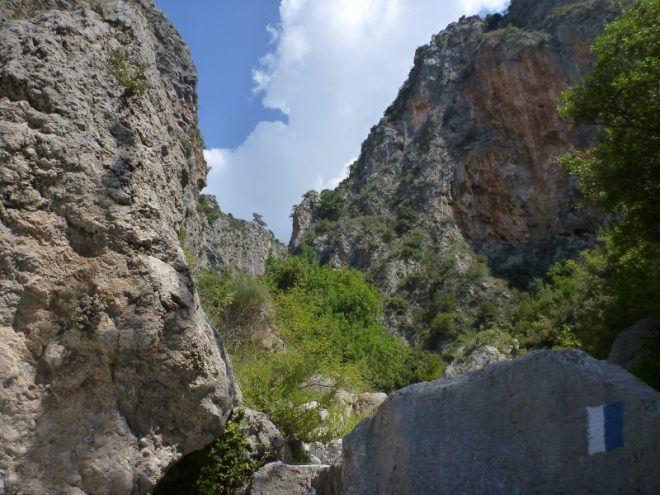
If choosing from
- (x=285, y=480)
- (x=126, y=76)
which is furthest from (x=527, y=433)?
(x=126, y=76)

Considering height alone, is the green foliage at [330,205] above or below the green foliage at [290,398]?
above

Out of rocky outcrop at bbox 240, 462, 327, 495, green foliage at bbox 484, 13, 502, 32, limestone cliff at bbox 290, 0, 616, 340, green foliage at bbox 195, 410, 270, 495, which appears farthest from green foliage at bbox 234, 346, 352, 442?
green foliage at bbox 484, 13, 502, 32

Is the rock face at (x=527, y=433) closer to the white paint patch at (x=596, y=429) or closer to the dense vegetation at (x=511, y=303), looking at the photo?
the white paint patch at (x=596, y=429)

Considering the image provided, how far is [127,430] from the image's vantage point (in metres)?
5.33

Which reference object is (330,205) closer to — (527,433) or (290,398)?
(290,398)

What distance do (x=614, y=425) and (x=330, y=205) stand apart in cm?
4794

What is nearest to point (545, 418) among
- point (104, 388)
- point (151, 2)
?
point (104, 388)

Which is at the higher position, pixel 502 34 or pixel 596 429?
pixel 502 34

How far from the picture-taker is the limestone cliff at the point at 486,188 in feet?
120

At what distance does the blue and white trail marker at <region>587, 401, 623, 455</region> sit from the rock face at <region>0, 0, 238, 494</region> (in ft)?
11.9

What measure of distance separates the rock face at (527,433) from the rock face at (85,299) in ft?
6.96

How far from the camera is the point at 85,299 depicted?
17.5 ft

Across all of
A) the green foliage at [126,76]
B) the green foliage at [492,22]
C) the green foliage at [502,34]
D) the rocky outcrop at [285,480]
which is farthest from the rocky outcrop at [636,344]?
the green foliage at [492,22]

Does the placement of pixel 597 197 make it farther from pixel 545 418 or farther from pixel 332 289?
pixel 332 289
